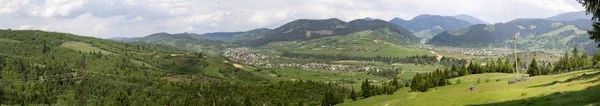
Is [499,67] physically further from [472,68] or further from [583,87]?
[583,87]

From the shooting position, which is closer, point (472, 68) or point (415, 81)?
point (415, 81)

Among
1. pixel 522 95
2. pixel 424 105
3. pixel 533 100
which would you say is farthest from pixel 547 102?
pixel 424 105

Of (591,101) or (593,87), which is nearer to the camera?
(591,101)

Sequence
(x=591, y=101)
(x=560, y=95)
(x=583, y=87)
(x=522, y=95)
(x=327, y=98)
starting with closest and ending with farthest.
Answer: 1. (x=591, y=101)
2. (x=560, y=95)
3. (x=583, y=87)
4. (x=522, y=95)
5. (x=327, y=98)

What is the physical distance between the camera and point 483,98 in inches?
2813

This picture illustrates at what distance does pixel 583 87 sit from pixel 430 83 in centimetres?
8995

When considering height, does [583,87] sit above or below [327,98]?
above

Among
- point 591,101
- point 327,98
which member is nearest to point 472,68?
point 327,98

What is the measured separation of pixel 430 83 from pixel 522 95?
282 ft

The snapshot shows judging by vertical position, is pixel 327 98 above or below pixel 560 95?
below

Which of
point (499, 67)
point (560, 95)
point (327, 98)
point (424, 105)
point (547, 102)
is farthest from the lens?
point (499, 67)

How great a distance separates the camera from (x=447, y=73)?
7411 inches

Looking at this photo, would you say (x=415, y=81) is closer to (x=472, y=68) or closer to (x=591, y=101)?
(x=472, y=68)

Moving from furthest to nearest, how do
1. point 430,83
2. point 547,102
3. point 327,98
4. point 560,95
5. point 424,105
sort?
point 327,98, point 430,83, point 424,105, point 560,95, point 547,102
